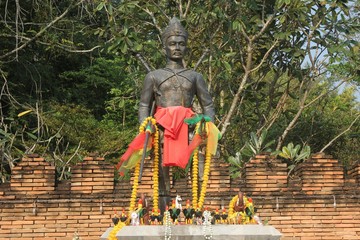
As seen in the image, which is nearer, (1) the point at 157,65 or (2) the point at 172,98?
(2) the point at 172,98

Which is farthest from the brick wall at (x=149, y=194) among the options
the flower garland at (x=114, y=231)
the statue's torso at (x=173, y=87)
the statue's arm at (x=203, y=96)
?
the flower garland at (x=114, y=231)

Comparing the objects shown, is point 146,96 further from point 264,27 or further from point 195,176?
point 264,27

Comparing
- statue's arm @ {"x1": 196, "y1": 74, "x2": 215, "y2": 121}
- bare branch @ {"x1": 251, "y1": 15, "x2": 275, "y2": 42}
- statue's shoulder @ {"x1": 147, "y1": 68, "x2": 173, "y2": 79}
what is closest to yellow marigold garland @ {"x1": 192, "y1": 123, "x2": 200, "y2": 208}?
statue's arm @ {"x1": 196, "y1": 74, "x2": 215, "y2": 121}

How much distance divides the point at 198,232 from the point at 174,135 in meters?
1.28

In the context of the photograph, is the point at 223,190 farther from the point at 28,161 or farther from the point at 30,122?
the point at 30,122

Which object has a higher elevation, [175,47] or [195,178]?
[175,47]

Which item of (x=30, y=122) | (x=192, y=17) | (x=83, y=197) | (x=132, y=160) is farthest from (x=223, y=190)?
(x=30, y=122)

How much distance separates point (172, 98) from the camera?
724 cm

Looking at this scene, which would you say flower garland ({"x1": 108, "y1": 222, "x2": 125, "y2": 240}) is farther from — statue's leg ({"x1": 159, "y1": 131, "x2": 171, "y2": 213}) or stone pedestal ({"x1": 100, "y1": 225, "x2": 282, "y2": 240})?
statue's leg ({"x1": 159, "y1": 131, "x2": 171, "y2": 213})

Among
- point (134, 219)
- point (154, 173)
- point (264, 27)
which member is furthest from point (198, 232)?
point (264, 27)

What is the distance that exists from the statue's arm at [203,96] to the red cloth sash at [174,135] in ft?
1.45

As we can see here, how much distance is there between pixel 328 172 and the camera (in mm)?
10219

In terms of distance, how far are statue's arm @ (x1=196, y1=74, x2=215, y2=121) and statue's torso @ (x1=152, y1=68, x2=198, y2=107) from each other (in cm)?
8

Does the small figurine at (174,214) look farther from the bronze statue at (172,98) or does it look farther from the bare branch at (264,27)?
the bare branch at (264,27)
